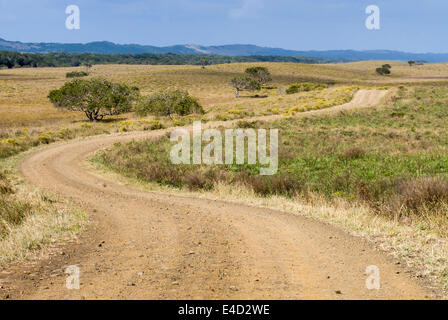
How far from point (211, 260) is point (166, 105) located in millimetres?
37786

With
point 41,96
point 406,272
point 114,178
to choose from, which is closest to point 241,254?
point 406,272

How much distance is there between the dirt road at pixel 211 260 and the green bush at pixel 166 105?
32.4m

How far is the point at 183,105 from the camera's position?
44.4 meters

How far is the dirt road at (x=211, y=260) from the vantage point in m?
5.69

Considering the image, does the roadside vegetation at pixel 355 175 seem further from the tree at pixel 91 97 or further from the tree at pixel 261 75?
the tree at pixel 261 75

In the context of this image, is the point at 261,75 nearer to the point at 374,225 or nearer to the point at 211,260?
the point at 374,225

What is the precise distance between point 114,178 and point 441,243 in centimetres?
1323

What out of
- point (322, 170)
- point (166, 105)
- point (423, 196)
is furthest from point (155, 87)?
point (423, 196)

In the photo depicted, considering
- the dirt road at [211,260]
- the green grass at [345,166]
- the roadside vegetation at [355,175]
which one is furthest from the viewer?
the green grass at [345,166]

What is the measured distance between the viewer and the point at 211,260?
23.0 ft

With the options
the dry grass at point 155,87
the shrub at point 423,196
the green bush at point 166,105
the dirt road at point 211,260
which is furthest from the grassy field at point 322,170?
the green bush at point 166,105

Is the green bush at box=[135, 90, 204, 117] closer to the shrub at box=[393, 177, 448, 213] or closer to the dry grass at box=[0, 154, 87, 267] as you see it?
the dry grass at box=[0, 154, 87, 267]

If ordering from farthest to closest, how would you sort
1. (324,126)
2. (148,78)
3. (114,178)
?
(148,78) < (324,126) < (114,178)
